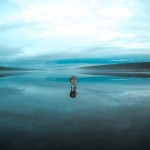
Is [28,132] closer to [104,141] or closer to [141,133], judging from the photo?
[104,141]

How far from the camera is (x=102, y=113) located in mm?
12211

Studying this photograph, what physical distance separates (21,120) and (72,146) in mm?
4193

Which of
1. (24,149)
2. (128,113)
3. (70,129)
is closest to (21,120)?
(70,129)

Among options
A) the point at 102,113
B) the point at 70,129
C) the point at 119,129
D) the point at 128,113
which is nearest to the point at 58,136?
the point at 70,129

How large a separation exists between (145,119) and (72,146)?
466 centimetres

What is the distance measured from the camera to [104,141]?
7883 mm

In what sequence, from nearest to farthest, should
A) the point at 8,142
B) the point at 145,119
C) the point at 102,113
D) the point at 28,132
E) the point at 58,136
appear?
the point at 8,142, the point at 58,136, the point at 28,132, the point at 145,119, the point at 102,113

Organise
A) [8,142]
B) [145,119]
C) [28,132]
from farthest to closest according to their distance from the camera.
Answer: [145,119], [28,132], [8,142]

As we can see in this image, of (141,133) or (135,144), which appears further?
(141,133)

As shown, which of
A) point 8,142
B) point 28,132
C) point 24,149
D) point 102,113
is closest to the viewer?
point 24,149

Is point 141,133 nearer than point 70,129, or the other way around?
point 141,133

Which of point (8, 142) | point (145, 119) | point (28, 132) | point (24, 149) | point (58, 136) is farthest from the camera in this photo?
point (145, 119)

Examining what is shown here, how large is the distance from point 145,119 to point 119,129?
2118 millimetres

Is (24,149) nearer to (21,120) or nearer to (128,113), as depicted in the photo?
(21,120)
